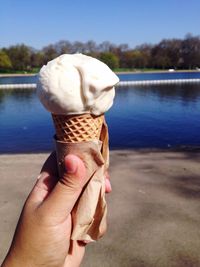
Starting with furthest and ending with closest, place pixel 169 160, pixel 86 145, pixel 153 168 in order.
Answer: pixel 169 160, pixel 153 168, pixel 86 145

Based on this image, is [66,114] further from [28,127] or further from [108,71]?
[28,127]

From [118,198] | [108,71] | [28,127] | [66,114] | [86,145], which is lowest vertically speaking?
[28,127]

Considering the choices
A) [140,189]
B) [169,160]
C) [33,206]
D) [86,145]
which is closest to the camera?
[33,206]

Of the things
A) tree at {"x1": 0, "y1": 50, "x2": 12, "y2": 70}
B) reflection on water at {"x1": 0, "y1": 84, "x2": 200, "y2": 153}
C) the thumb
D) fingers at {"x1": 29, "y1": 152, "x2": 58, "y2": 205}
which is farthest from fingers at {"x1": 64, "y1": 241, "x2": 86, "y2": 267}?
tree at {"x1": 0, "y1": 50, "x2": 12, "y2": 70}

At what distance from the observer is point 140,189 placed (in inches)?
225

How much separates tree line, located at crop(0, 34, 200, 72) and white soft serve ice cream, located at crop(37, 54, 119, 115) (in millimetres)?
74391

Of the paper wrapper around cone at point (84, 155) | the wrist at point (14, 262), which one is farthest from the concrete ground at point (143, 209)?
the wrist at point (14, 262)

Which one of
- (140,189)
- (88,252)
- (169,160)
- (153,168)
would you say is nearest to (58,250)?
(88,252)

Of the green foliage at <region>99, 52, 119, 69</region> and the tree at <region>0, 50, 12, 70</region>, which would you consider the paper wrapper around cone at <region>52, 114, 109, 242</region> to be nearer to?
the tree at <region>0, 50, 12, 70</region>

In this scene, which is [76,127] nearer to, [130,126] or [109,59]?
[130,126]

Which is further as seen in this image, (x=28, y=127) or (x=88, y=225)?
(x=28, y=127)

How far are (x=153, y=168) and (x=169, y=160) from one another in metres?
0.75

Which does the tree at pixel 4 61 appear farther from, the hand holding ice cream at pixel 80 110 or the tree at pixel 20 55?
the hand holding ice cream at pixel 80 110

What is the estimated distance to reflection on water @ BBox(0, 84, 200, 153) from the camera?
1288 centimetres
